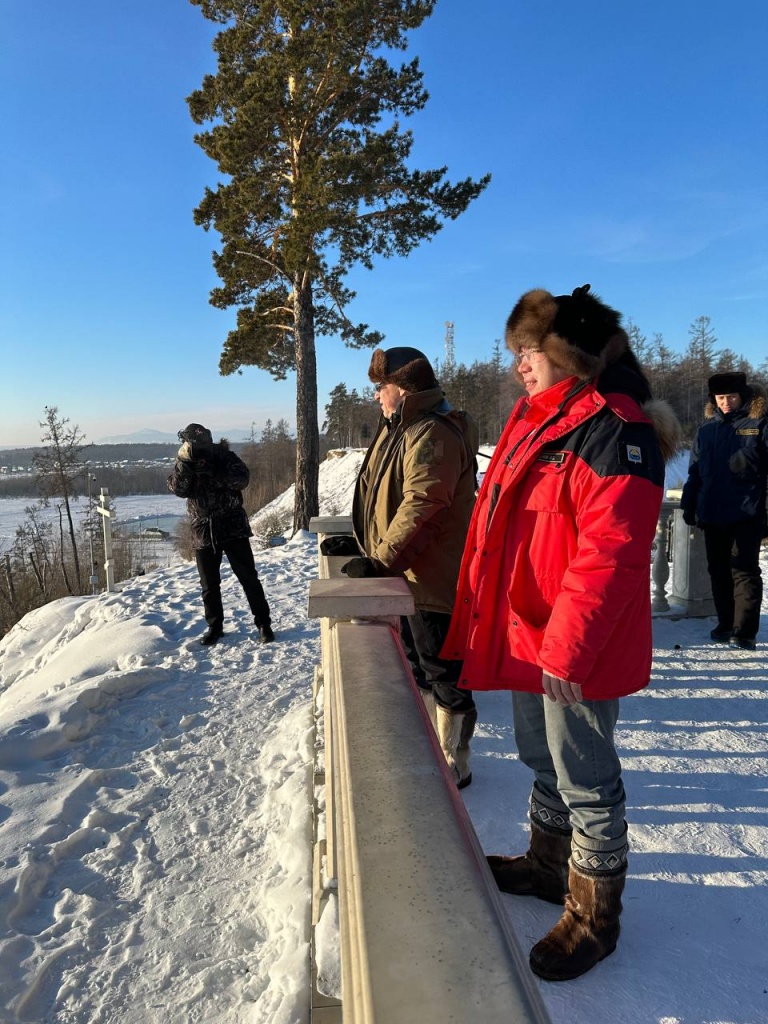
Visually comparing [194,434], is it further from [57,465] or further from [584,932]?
[57,465]

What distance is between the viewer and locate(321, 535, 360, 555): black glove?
319 cm

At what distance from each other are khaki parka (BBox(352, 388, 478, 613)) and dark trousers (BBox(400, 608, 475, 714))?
68 mm

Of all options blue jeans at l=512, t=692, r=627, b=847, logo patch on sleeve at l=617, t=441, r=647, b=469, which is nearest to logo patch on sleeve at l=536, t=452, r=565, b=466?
logo patch on sleeve at l=617, t=441, r=647, b=469

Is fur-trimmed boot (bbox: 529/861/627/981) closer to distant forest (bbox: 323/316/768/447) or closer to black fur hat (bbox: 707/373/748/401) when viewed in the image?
black fur hat (bbox: 707/373/748/401)

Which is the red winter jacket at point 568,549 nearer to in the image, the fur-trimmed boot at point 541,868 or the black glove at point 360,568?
the black glove at point 360,568

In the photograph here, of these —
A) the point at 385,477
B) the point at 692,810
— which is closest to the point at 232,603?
the point at 385,477

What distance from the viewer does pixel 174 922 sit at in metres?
2.39

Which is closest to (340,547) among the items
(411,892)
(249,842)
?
(249,842)

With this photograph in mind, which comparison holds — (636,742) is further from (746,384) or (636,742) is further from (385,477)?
(746,384)

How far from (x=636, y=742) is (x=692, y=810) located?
686 millimetres

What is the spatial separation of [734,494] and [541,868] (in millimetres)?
3391

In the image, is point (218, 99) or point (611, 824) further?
point (218, 99)

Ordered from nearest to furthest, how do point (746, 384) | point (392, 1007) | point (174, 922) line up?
point (392, 1007) < point (174, 922) < point (746, 384)

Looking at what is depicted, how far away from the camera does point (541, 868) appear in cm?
213
